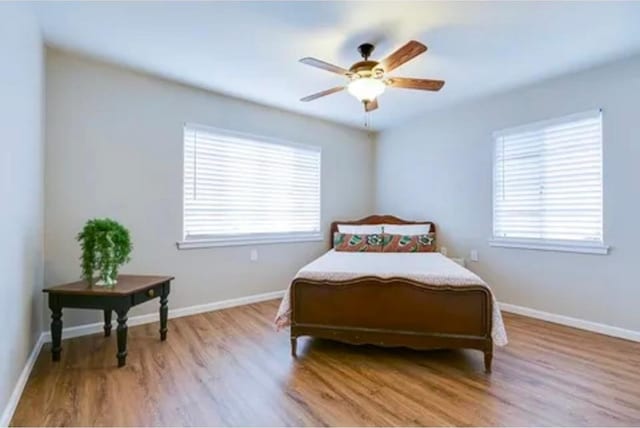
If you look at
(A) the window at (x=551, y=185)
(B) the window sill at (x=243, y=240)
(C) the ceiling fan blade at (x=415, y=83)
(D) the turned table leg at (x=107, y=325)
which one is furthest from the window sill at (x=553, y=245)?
(D) the turned table leg at (x=107, y=325)

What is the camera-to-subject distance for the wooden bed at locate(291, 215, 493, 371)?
93.8 inches

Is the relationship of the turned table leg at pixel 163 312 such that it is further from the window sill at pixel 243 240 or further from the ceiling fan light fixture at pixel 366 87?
the ceiling fan light fixture at pixel 366 87

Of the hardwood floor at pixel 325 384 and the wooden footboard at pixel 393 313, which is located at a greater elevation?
the wooden footboard at pixel 393 313

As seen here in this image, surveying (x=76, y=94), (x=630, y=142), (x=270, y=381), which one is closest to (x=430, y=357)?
(x=270, y=381)

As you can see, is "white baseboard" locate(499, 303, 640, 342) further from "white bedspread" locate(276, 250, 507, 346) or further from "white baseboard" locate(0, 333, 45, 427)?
"white baseboard" locate(0, 333, 45, 427)

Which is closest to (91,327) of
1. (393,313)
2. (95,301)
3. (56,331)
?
(56,331)

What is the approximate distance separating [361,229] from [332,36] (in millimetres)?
2591

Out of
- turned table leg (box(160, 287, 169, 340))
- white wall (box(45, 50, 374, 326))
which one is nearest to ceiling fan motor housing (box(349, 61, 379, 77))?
white wall (box(45, 50, 374, 326))

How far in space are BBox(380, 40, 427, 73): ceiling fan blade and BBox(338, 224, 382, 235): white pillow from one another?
94.7 inches

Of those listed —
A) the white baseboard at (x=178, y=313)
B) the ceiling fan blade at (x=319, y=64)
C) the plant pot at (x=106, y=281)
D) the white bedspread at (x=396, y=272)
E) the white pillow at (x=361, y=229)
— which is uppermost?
the ceiling fan blade at (x=319, y=64)

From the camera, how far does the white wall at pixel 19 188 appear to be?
174 cm

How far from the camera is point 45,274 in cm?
286

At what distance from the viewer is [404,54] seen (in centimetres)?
225

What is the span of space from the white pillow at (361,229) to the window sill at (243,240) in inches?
14.9
